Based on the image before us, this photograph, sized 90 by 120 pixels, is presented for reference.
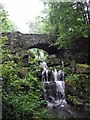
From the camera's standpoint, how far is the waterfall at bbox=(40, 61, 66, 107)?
3.68 meters

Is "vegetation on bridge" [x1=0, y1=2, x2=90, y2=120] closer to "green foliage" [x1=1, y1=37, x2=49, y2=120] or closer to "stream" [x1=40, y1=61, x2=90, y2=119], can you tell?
"green foliage" [x1=1, y1=37, x2=49, y2=120]

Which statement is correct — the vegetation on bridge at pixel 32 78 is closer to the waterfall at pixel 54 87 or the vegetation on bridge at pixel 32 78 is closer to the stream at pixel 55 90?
the stream at pixel 55 90

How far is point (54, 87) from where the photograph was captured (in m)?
3.93

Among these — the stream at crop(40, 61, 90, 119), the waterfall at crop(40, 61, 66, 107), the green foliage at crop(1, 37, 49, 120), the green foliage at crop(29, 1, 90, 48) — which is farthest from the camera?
the waterfall at crop(40, 61, 66, 107)

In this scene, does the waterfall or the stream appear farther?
the waterfall

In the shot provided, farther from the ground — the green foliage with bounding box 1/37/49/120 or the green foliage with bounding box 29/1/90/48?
the green foliage with bounding box 29/1/90/48

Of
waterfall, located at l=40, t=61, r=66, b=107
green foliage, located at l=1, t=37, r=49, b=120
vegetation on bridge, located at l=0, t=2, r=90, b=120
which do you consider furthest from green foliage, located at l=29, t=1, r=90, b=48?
waterfall, located at l=40, t=61, r=66, b=107

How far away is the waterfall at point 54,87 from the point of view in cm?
368

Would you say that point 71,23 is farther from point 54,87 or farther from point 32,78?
point 54,87

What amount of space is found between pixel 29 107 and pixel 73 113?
1.17 m

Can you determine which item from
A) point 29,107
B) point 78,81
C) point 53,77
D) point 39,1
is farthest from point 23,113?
point 53,77

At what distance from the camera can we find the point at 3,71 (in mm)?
1689

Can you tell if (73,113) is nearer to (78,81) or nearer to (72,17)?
(78,81)

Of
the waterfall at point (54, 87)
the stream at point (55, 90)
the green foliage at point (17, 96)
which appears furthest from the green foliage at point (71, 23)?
the waterfall at point (54, 87)
